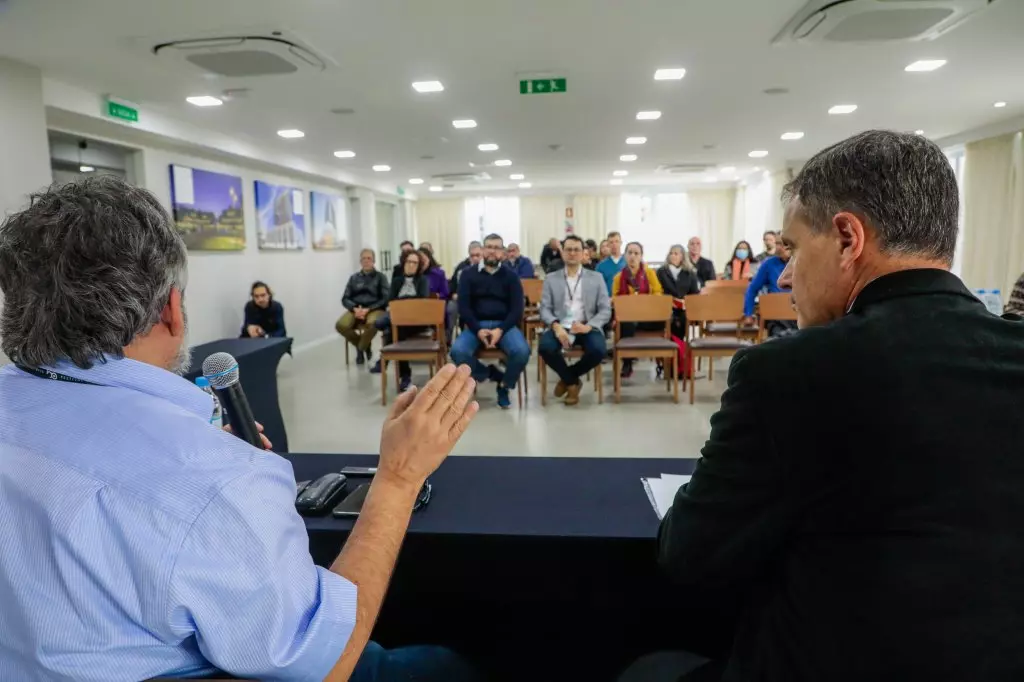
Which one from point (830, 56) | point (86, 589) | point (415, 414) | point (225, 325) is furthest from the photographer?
point (225, 325)

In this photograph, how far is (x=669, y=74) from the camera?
15.6 feet

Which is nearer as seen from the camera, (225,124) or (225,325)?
(225,124)

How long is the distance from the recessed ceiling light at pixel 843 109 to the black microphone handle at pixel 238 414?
6.71m

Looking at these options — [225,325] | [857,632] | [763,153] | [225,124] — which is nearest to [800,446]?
[857,632]

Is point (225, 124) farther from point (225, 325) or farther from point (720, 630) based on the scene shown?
point (720, 630)

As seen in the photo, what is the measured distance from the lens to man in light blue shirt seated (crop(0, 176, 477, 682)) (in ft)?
2.02

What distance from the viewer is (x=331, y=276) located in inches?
402

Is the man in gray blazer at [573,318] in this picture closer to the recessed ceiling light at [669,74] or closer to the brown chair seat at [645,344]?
the brown chair seat at [645,344]

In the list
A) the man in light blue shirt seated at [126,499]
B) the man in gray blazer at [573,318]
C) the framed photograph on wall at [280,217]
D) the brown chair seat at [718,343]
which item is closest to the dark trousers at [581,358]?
the man in gray blazer at [573,318]

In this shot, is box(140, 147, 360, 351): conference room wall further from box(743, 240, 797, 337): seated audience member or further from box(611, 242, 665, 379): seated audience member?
box(743, 240, 797, 337): seated audience member

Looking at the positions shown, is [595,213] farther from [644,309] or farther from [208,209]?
[644,309]

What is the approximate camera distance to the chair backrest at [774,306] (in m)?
4.98

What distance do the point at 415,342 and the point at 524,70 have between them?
2445 mm

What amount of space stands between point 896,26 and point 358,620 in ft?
14.5
